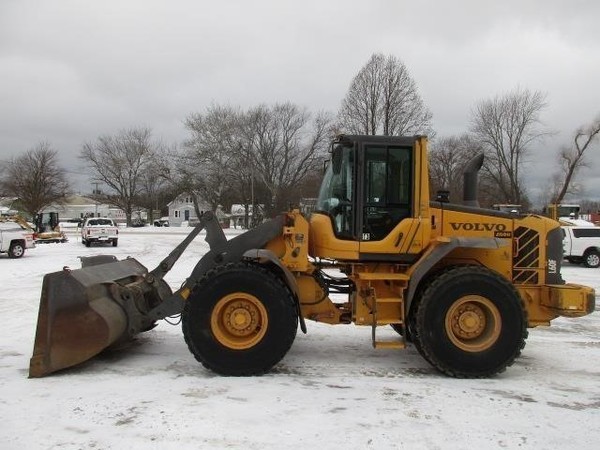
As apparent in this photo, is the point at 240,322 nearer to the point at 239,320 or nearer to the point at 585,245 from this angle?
the point at 239,320

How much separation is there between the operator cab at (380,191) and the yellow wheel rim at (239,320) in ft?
4.18

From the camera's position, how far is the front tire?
5926mm

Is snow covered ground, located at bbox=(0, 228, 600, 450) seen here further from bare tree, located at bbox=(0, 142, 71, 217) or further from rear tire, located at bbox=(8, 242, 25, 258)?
bare tree, located at bbox=(0, 142, 71, 217)

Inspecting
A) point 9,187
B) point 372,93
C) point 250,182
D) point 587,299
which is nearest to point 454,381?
point 587,299

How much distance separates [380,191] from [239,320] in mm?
2078

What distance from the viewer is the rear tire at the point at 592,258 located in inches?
826

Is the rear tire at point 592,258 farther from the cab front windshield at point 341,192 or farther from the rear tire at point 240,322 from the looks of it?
the rear tire at point 240,322

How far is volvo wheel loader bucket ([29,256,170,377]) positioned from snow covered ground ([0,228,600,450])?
240mm

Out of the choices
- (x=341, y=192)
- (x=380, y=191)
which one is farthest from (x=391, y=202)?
(x=341, y=192)

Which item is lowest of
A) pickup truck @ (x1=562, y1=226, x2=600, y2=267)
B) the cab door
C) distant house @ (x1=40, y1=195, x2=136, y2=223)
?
pickup truck @ (x1=562, y1=226, x2=600, y2=267)

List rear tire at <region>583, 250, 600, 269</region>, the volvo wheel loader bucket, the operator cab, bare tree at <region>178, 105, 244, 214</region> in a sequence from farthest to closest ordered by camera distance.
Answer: bare tree at <region>178, 105, 244, 214</region> < rear tire at <region>583, 250, 600, 269</region> < the operator cab < the volvo wheel loader bucket

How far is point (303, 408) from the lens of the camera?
5.00m

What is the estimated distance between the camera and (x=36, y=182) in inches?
2672

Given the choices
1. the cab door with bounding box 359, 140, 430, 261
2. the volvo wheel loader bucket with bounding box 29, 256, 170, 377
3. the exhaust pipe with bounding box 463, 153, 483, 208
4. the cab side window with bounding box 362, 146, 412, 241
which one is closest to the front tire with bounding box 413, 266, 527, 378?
the cab door with bounding box 359, 140, 430, 261
